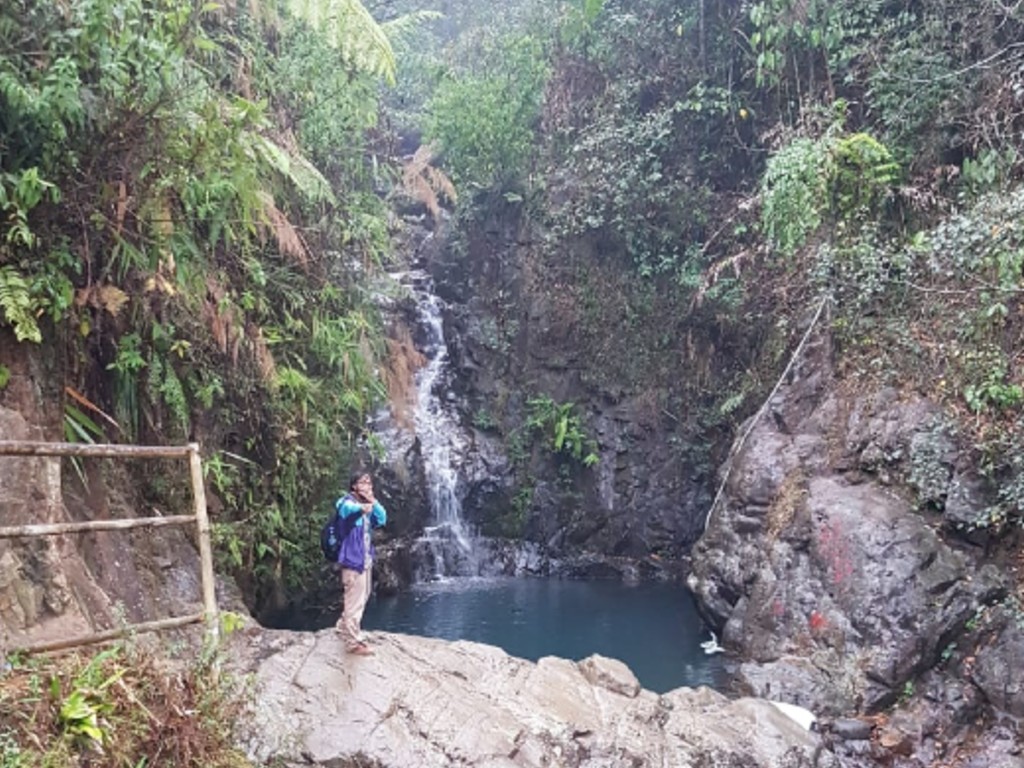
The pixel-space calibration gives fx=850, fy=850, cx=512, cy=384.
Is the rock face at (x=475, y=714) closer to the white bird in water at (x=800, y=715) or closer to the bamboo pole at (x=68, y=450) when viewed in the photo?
the white bird in water at (x=800, y=715)

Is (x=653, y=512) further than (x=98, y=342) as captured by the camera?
Yes

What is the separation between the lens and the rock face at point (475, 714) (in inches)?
195

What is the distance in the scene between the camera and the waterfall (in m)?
13.6

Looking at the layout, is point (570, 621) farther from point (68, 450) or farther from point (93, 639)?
point (68, 450)

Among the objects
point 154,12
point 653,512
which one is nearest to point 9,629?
point 154,12

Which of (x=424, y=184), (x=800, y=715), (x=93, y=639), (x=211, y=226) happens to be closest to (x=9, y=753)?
(x=93, y=639)

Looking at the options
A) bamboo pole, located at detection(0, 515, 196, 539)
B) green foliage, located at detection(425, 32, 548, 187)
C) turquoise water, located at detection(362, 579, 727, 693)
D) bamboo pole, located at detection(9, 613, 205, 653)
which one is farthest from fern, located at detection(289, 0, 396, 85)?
turquoise water, located at detection(362, 579, 727, 693)

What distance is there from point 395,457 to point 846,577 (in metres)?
7.34

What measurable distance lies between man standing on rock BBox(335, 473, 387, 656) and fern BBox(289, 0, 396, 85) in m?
4.50

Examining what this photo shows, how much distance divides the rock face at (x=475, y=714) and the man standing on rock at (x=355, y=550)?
0.45 feet

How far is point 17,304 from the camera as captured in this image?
506 centimetres

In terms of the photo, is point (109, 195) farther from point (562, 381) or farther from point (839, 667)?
point (562, 381)

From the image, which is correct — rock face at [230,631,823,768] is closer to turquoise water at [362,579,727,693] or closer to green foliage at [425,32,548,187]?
turquoise water at [362,579,727,693]

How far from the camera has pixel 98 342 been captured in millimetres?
6180
